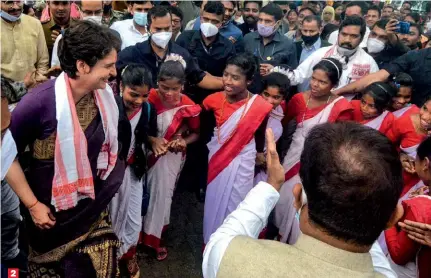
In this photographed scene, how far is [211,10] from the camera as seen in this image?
14.2 feet

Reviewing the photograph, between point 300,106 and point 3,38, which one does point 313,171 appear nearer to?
point 300,106

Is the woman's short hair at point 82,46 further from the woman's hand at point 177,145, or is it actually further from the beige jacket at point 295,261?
the beige jacket at point 295,261

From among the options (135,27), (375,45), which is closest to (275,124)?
(375,45)

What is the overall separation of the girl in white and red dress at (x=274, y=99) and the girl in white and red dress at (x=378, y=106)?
0.63 m

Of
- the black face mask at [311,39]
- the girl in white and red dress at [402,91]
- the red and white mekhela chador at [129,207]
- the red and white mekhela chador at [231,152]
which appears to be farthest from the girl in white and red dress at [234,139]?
the black face mask at [311,39]

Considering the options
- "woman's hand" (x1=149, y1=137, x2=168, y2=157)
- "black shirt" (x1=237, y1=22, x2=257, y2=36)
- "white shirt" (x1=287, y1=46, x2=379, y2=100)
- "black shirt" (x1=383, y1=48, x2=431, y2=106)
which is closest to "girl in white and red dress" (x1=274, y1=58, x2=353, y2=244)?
"white shirt" (x1=287, y1=46, x2=379, y2=100)

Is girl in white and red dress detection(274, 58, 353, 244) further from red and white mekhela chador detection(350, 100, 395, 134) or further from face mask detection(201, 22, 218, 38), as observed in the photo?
face mask detection(201, 22, 218, 38)

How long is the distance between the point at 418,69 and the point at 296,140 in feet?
4.77

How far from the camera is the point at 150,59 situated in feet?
11.7

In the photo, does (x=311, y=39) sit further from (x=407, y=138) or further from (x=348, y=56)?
(x=407, y=138)

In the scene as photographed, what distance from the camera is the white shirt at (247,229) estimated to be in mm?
1286

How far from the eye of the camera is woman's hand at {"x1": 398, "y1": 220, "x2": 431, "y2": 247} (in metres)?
1.69

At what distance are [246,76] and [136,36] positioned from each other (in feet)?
5.61

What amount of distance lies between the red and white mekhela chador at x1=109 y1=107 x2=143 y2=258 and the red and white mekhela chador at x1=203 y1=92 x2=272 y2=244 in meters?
0.57
